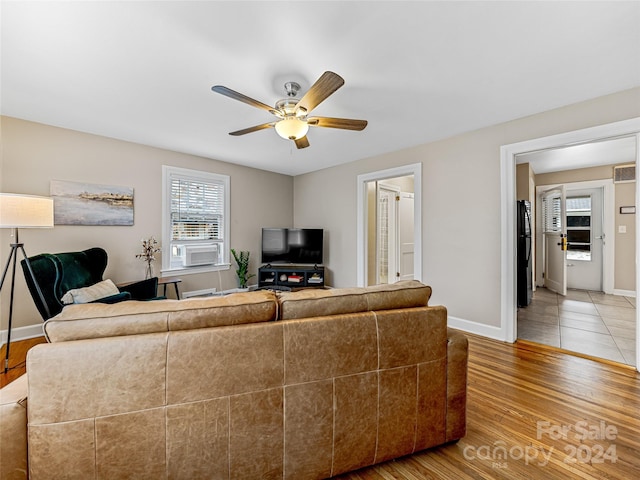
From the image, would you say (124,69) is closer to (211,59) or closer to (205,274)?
(211,59)

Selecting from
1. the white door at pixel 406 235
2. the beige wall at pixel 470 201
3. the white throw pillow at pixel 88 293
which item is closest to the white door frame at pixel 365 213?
the beige wall at pixel 470 201

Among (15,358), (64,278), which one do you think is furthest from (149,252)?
(15,358)

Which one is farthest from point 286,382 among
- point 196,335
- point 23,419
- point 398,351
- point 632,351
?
point 632,351

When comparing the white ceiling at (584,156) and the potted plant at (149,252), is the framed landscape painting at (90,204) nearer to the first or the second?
the potted plant at (149,252)

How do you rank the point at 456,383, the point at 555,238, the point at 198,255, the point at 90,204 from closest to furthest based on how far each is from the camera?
the point at 456,383
the point at 90,204
the point at 198,255
the point at 555,238

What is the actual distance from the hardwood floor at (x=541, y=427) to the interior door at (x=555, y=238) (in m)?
3.09

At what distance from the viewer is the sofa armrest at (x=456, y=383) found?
1.42m

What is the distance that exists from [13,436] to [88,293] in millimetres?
Answer: 1861

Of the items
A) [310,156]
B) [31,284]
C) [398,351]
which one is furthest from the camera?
[310,156]

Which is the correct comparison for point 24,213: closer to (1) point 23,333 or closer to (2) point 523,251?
(1) point 23,333

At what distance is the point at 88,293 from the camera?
2449 millimetres

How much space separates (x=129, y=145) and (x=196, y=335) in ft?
12.0

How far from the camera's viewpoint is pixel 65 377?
947 mm

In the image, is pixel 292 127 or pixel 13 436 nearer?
pixel 13 436
